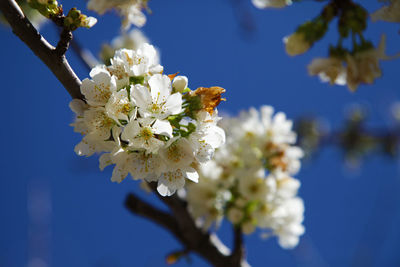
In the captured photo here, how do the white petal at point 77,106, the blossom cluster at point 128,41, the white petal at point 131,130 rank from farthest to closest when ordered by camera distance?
the blossom cluster at point 128,41 < the white petal at point 77,106 < the white petal at point 131,130

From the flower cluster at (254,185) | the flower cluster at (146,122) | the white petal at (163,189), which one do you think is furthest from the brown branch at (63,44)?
the flower cluster at (254,185)

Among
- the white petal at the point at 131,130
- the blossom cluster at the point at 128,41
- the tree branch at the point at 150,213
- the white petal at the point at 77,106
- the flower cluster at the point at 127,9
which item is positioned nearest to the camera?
the white petal at the point at 131,130

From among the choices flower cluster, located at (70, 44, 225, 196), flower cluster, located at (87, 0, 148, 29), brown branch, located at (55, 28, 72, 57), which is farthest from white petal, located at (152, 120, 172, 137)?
flower cluster, located at (87, 0, 148, 29)

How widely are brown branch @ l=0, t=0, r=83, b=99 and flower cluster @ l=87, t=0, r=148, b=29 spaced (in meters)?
0.38

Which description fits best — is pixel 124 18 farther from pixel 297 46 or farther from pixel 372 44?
pixel 372 44

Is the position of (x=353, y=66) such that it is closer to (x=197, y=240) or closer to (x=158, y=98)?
(x=158, y=98)

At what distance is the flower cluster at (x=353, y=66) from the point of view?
1.53 m

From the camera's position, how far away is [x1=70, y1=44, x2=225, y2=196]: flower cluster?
1.10m

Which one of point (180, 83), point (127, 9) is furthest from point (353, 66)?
point (127, 9)

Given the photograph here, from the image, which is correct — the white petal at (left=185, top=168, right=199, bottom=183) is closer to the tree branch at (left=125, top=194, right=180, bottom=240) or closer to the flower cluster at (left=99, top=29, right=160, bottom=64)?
the tree branch at (left=125, top=194, right=180, bottom=240)

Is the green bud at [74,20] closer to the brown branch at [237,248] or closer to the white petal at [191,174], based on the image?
the white petal at [191,174]

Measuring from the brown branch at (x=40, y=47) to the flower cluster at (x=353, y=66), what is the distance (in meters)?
1.03

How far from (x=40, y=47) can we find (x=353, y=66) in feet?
4.10

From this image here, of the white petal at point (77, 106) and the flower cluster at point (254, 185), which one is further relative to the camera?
the flower cluster at point (254, 185)
